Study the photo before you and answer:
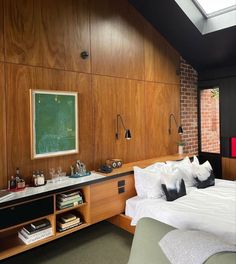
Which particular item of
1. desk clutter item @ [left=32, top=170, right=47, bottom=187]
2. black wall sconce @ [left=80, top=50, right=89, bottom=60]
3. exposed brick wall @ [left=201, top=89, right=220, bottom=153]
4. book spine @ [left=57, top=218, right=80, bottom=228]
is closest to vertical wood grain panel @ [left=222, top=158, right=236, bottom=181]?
exposed brick wall @ [left=201, top=89, right=220, bottom=153]

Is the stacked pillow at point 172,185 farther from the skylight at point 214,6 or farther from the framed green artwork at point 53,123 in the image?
the skylight at point 214,6

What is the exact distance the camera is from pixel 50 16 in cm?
295

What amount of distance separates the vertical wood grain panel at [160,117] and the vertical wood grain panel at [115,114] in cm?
15

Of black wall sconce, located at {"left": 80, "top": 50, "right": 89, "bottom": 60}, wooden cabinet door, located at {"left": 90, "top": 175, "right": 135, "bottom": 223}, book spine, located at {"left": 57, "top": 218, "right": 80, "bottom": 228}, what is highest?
black wall sconce, located at {"left": 80, "top": 50, "right": 89, "bottom": 60}

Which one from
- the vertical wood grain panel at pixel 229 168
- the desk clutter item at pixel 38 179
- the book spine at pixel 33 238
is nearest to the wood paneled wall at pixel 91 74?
the desk clutter item at pixel 38 179

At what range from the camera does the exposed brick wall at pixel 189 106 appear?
486 cm

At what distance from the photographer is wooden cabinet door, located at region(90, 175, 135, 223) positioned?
2.88 meters

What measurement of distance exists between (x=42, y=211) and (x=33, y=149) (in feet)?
2.41

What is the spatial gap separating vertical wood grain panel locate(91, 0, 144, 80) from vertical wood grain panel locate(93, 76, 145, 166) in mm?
177

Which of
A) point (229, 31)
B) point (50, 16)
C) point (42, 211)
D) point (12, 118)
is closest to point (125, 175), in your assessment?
point (42, 211)

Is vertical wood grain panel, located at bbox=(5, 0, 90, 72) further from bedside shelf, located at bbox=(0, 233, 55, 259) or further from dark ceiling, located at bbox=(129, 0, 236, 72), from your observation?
bedside shelf, located at bbox=(0, 233, 55, 259)

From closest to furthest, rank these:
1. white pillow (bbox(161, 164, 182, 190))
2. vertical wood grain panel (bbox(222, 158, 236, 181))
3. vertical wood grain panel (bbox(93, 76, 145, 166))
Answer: white pillow (bbox(161, 164, 182, 190)) < vertical wood grain panel (bbox(93, 76, 145, 166)) < vertical wood grain panel (bbox(222, 158, 236, 181))

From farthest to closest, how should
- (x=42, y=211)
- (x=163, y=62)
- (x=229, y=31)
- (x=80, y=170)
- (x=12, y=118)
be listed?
1. (x=163, y=62)
2. (x=229, y=31)
3. (x=80, y=170)
4. (x=12, y=118)
5. (x=42, y=211)

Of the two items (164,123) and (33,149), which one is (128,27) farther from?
(33,149)
